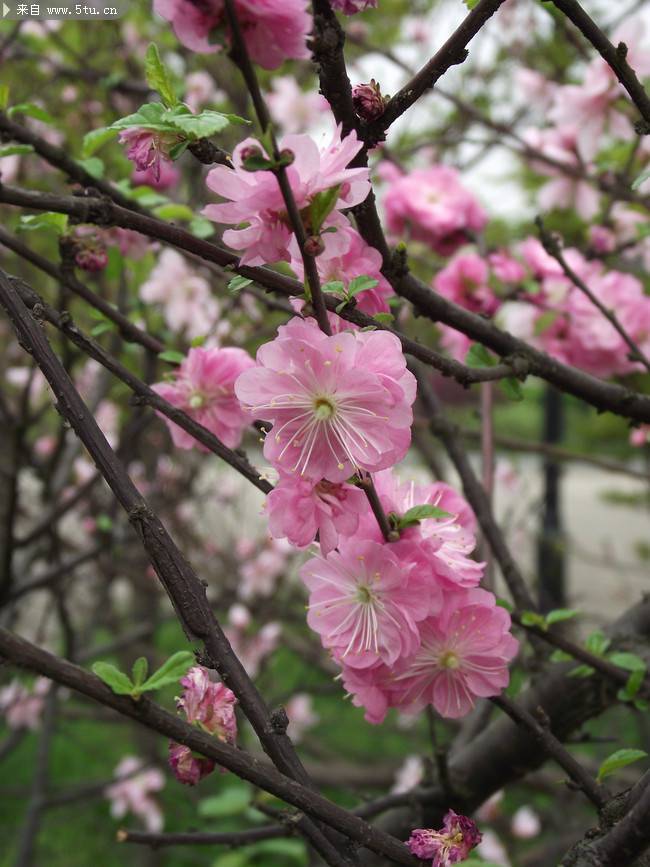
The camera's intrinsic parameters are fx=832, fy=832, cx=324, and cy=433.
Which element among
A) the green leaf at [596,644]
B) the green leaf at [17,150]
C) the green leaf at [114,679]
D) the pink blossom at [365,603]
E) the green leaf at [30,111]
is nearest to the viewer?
the green leaf at [114,679]

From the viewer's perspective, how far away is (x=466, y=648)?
896 millimetres

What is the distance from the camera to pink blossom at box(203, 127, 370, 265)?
700mm

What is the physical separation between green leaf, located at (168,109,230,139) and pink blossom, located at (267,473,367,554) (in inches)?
12.6

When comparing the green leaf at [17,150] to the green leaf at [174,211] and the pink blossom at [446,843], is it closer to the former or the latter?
the green leaf at [174,211]

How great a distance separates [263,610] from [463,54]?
137 inches

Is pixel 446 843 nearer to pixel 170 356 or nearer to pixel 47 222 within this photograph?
pixel 170 356

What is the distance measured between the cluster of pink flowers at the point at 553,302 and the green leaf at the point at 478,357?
757mm

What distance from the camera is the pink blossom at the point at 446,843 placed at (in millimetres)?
756

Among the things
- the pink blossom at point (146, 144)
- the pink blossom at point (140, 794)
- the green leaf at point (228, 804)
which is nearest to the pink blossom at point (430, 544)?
the pink blossom at point (146, 144)

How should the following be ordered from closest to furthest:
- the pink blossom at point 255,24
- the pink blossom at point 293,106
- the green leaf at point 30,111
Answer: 1. the pink blossom at point 255,24
2. the green leaf at point 30,111
3. the pink blossom at point 293,106

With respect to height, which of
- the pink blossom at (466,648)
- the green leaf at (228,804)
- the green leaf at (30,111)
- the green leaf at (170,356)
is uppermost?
the green leaf at (30,111)

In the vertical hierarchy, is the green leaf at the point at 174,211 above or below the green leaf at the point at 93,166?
above

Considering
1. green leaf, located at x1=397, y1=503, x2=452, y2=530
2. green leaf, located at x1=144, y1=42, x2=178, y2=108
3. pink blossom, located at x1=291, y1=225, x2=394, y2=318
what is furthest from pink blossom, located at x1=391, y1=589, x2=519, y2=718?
green leaf, located at x1=144, y1=42, x2=178, y2=108

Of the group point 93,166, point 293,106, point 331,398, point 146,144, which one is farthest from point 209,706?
point 293,106
